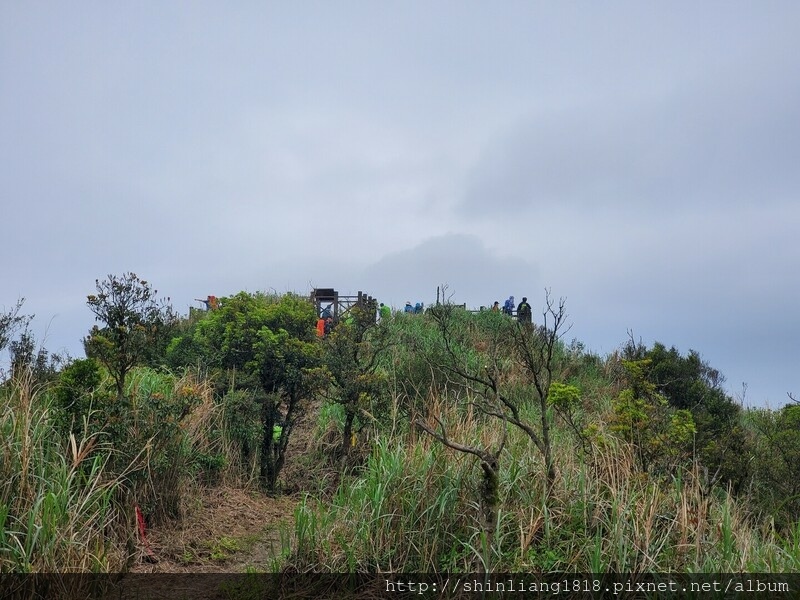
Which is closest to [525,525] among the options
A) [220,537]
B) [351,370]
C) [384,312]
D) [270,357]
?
[220,537]

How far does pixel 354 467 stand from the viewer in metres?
7.45

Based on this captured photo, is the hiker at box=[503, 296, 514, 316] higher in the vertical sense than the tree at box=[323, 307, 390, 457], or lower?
higher

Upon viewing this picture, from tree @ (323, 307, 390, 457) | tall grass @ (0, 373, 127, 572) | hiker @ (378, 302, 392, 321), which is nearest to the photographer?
tall grass @ (0, 373, 127, 572)

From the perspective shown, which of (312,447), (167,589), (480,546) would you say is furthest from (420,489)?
(312,447)

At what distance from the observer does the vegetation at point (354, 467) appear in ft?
16.9

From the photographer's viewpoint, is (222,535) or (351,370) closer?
(222,535)

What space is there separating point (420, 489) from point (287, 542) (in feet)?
4.13

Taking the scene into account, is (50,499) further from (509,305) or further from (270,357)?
(509,305)

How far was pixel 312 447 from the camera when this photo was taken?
11.0 m

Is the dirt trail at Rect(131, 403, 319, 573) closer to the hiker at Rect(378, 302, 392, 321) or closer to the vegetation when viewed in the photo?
the vegetation

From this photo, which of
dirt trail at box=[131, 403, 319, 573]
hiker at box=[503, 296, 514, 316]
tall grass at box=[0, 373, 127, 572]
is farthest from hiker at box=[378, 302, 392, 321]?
tall grass at box=[0, 373, 127, 572]

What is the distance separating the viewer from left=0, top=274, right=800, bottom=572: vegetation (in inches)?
202

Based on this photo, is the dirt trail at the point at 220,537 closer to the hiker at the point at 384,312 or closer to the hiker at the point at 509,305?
the hiker at the point at 384,312

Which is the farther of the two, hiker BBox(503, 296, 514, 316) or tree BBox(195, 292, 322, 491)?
hiker BBox(503, 296, 514, 316)
